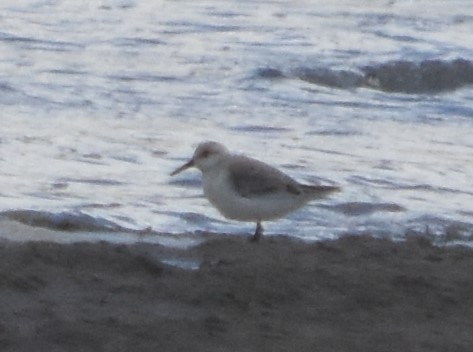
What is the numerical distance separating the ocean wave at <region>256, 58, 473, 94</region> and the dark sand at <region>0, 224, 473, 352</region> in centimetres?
635

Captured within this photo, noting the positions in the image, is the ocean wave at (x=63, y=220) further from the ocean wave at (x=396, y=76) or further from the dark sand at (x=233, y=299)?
the ocean wave at (x=396, y=76)

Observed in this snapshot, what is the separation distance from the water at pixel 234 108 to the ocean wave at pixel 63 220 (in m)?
Result: 0.02

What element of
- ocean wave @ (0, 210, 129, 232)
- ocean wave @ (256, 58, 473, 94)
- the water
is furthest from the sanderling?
ocean wave @ (256, 58, 473, 94)

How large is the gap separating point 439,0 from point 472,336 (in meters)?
12.3

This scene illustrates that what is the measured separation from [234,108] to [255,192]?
4.01 metres

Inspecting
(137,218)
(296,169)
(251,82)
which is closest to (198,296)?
(137,218)

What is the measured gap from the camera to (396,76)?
46.2 ft

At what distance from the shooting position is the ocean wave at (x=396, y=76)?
13414 mm

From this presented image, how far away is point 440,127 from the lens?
1166 centimetres

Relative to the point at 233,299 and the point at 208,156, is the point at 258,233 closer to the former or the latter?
the point at 208,156

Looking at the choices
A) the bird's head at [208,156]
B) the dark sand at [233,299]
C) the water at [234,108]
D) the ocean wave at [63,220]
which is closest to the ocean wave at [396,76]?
the water at [234,108]

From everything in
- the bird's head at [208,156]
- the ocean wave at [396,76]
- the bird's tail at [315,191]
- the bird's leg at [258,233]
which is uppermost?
the bird's head at [208,156]

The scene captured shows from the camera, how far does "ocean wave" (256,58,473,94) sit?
13.4 m

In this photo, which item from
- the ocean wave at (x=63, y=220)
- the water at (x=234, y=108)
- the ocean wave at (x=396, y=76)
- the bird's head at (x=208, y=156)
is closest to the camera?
the ocean wave at (x=63, y=220)
